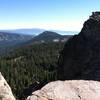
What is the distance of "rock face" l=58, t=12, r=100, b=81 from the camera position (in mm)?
64375

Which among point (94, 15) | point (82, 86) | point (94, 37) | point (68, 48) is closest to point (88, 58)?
point (94, 37)

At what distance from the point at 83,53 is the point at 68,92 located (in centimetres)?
5181

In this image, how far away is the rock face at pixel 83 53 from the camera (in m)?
64.4

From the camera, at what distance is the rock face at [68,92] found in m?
19.4

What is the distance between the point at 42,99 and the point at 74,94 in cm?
258

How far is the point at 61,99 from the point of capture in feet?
62.6

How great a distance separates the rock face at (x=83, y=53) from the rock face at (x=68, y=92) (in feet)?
124

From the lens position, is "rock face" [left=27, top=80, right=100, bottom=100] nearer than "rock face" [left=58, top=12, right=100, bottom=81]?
Yes

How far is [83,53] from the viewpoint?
71.0 metres

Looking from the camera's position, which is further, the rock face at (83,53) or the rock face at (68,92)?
the rock face at (83,53)

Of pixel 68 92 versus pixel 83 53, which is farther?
pixel 83 53

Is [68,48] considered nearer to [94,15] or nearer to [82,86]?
[94,15]

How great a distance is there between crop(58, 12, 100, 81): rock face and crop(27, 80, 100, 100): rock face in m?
37.8

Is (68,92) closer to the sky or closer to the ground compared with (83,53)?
closer to the sky
